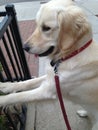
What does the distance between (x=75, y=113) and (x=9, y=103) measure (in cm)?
125

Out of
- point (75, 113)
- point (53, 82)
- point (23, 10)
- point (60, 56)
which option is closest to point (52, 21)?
point (60, 56)

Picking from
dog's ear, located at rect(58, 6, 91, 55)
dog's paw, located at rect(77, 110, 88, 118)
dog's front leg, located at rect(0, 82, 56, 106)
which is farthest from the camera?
dog's paw, located at rect(77, 110, 88, 118)

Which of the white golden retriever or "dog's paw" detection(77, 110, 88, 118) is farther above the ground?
the white golden retriever

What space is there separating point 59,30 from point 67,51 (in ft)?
0.78

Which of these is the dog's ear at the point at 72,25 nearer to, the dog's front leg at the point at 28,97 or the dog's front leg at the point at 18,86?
the dog's front leg at the point at 28,97

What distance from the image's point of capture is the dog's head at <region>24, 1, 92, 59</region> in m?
3.10

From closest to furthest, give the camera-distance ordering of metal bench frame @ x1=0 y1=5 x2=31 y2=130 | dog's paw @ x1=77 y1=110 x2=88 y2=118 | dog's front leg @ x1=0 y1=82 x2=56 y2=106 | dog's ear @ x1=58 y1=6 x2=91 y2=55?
dog's ear @ x1=58 y1=6 x2=91 y2=55, dog's front leg @ x1=0 y1=82 x2=56 y2=106, metal bench frame @ x1=0 y1=5 x2=31 y2=130, dog's paw @ x1=77 y1=110 x2=88 y2=118

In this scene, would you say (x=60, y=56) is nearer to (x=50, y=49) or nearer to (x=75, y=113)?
(x=50, y=49)

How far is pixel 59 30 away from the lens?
313cm

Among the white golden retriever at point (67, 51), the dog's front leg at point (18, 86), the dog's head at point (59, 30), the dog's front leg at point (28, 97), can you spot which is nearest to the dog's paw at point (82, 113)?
the white golden retriever at point (67, 51)

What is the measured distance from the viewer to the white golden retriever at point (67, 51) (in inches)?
123

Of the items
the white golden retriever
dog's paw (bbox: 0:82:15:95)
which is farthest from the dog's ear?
dog's paw (bbox: 0:82:15:95)

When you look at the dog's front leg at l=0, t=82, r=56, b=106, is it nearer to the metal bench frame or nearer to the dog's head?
the metal bench frame

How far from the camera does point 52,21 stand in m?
3.13
